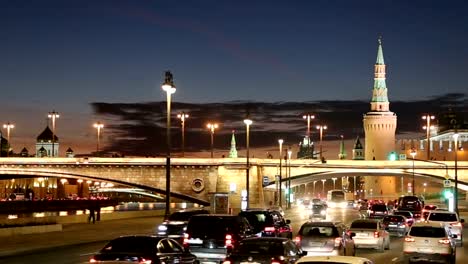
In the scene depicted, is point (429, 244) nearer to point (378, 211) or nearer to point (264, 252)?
point (264, 252)

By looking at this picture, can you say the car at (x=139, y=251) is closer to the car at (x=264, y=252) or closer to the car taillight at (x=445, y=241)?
the car at (x=264, y=252)

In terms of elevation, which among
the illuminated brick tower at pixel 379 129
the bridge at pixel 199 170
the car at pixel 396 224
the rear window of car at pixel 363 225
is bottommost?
the car at pixel 396 224

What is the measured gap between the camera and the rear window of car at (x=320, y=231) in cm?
2641

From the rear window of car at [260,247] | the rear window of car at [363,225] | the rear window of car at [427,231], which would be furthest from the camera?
the rear window of car at [363,225]

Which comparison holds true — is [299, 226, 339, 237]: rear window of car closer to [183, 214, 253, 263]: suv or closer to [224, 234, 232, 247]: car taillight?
[183, 214, 253, 263]: suv

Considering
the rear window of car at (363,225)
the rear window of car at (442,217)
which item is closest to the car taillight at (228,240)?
the rear window of car at (363,225)

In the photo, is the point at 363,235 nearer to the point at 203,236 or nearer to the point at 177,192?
the point at 203,236

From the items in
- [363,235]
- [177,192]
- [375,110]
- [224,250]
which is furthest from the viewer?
[375,110]

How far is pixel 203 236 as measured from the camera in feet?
81.2

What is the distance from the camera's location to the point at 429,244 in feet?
91.2

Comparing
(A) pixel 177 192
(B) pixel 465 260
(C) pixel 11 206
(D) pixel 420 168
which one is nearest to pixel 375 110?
(D) pixel 420 168

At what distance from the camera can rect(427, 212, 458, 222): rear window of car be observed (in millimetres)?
40244

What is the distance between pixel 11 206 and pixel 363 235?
161ft

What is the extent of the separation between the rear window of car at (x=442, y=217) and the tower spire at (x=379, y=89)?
5957 inches
